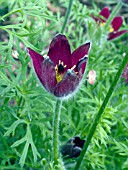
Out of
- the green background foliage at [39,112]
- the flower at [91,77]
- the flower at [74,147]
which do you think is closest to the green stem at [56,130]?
the green background foliage at [39,112]

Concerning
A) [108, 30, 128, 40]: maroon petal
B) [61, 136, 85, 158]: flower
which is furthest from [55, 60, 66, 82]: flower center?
[108, 30, 128, 40]: maroon petal

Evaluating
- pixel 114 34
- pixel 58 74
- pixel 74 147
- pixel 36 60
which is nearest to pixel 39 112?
pixel 74 147

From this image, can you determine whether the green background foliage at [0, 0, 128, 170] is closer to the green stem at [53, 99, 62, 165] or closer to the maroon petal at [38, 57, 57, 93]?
the green stem at [53, 99, 62, 165]

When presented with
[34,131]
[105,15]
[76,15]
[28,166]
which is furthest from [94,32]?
[28,166]

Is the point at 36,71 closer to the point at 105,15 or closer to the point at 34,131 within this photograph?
the point at 34,131

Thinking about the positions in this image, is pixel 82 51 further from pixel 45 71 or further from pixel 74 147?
pixel 74 147
